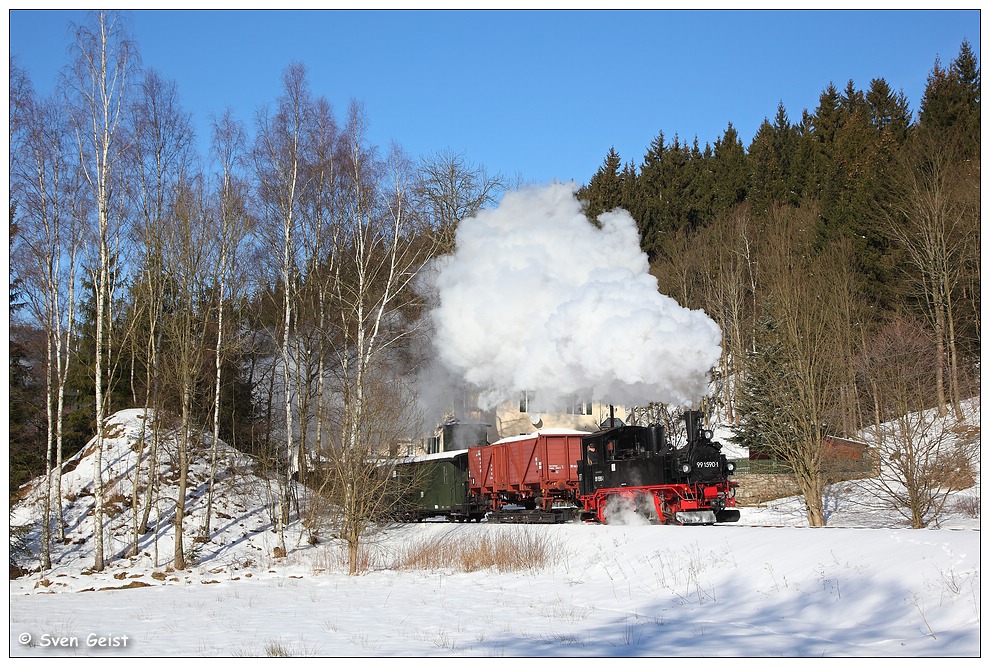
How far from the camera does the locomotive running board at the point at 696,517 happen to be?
18.0m

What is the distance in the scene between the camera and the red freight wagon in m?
22.5

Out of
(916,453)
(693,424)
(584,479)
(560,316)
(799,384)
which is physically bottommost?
(584,479)

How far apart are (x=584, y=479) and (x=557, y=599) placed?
8.30m

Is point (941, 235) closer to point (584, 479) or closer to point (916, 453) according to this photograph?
point (916, 453)

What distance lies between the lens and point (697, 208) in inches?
1863

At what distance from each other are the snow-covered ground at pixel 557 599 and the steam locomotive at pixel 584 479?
1584mm

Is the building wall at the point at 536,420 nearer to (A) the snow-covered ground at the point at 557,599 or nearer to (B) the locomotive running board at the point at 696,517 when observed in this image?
(A) the snow-covered ground at the point at 557,599

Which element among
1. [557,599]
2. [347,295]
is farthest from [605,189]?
[557,599]

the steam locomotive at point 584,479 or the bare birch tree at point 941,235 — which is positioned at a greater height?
the bare birch tree at point 941,235

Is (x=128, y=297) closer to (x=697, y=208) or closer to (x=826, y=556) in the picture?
(x=826, y=556)

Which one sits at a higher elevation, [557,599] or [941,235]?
[941,235]

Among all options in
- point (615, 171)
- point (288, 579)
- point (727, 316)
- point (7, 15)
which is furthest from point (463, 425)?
point (615, 171)

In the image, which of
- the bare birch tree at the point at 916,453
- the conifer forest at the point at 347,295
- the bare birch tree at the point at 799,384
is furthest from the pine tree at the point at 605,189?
the bare birch tree at the point at 916,453

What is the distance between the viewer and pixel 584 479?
21469 millimetres
